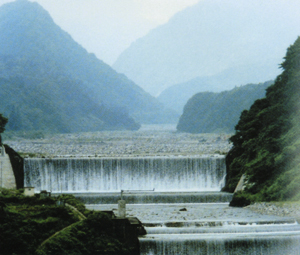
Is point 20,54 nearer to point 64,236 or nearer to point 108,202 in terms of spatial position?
point 108,202

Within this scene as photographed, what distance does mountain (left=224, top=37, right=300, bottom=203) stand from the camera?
34.1 metres

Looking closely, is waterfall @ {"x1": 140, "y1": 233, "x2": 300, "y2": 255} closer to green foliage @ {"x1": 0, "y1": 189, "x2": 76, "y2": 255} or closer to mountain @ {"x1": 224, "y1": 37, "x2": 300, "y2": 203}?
green foliage @ {"x1": 0, "y1": 189, "x2": 76, "y2": 255}

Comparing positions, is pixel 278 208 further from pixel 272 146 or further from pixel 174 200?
pixel 174 200

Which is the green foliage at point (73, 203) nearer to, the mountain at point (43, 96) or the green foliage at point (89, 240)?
the green foliage at point (89, 240)

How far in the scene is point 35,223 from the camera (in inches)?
→ 768

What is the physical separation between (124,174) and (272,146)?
981 centimetres

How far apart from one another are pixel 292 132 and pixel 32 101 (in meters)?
109

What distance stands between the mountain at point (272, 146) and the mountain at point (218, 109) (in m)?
69.3

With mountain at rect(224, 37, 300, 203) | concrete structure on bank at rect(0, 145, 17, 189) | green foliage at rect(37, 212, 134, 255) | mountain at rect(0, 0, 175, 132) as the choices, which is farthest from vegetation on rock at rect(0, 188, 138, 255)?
mountain at rect(0, 0, 175, 132)

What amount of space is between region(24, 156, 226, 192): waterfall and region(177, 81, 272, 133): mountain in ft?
233

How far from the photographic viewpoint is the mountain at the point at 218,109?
11750 centimetres

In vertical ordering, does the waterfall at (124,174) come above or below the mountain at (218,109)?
below

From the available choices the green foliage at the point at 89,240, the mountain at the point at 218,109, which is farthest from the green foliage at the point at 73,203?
the mountain at the point at 218,109

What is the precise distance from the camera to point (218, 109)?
124750 mm
